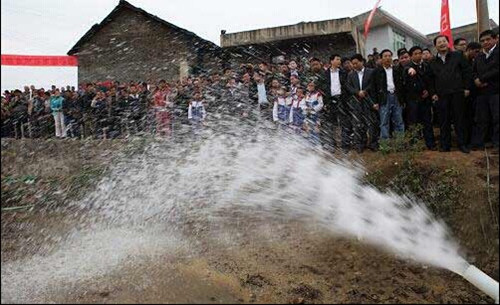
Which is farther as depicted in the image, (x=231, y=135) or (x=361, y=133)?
(x=231, y=135)

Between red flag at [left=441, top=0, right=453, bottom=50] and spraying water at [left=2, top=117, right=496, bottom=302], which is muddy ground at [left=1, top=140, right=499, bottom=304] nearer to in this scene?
spraying water at [left=2, top=117, right=496, bottom=302]

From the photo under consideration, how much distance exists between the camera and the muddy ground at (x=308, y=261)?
5488mm

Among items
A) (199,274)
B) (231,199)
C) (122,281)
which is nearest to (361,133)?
(231,199)

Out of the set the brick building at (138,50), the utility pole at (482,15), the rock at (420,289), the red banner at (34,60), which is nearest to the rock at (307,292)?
the rock at (420,289)

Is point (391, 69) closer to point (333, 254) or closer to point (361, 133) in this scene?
point (361, 133)

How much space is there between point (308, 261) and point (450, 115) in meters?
3.56

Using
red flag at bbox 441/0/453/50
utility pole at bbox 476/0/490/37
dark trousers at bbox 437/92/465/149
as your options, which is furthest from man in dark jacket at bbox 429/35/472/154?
red flag at bbox 441/0/453/50

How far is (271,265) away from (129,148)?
630 centimetres

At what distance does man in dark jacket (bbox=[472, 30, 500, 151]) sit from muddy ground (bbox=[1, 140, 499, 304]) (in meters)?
0.41

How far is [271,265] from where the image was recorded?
6547 mm

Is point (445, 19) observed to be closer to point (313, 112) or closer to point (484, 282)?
point (313, 112)

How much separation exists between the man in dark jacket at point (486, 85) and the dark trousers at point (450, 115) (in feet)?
0.73

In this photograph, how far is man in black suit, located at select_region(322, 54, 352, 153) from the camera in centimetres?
911

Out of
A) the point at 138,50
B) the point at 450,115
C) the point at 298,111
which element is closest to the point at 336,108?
the point at 298,111
